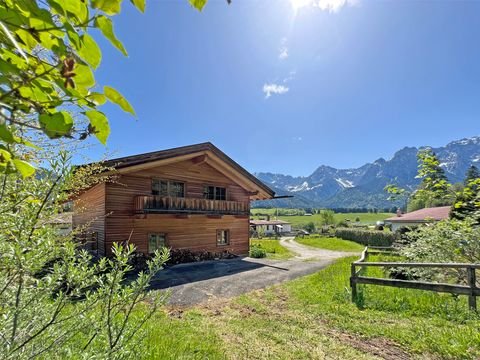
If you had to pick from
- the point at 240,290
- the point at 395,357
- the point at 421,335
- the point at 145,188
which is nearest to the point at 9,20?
the point at 395,357

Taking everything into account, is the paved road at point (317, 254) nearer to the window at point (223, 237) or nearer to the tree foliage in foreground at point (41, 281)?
the window at point (223, 237)

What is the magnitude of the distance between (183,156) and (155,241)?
484cm

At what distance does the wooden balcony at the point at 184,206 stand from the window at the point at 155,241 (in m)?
1.71

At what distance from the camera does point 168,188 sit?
14930 mm

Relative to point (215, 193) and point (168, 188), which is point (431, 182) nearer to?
point (168, 188)

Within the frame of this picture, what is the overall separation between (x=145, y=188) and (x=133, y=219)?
1.69 meters

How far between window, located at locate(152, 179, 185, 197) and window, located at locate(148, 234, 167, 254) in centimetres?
229

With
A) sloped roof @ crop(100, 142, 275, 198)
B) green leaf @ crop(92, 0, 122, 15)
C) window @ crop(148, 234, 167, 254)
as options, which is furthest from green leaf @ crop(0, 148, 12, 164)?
window @ crop(148, 234, 167, 254)

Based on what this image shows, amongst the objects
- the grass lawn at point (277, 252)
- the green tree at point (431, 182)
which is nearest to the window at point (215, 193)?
the grass lawn at point (277, 252)

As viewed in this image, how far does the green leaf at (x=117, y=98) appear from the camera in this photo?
0.65 metres

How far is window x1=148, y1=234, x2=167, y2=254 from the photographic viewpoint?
45.6 feet

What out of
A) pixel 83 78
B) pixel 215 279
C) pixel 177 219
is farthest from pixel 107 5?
pixel 177 219

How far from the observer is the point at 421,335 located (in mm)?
4719

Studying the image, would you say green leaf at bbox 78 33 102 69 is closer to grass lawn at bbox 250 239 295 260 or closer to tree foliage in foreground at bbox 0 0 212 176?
tree foliage in foreground at bbox 0 0 212 176
